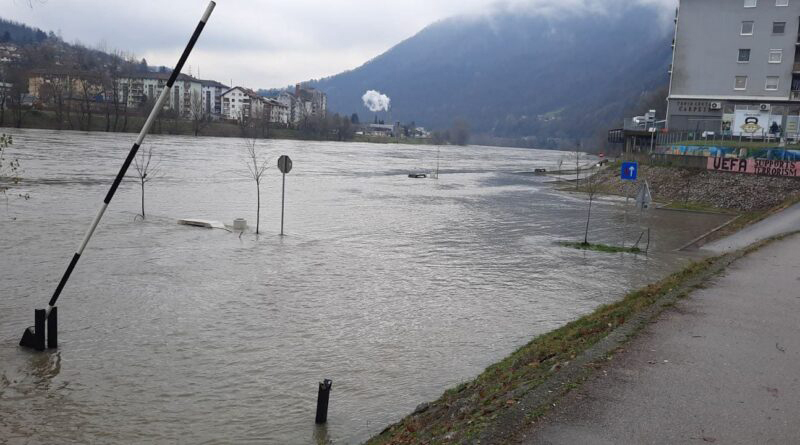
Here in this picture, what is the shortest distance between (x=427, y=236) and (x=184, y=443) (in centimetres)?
1930

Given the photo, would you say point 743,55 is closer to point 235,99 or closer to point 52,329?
point 52,329

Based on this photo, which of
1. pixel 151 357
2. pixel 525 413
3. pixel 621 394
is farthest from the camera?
pixel 151 357

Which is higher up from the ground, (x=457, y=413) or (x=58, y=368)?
(x=457, y=413)

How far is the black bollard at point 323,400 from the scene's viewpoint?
8.30 m

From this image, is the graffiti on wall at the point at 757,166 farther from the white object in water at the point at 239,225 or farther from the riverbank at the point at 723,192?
the white object in water at the point at 239,225

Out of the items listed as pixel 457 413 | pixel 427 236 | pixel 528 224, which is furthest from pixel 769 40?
pixel 457 413

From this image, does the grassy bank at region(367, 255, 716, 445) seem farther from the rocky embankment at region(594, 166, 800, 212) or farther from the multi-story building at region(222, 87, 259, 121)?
the multi-story building at region(222, 87, 259, 121)

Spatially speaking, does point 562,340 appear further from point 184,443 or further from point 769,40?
point 769,40

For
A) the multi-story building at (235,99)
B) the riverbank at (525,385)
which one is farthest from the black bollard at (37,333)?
the multi-story building at (235,99)

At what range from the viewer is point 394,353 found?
1156 cm

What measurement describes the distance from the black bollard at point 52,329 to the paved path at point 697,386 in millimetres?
8438

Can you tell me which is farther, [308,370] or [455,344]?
[455,344]

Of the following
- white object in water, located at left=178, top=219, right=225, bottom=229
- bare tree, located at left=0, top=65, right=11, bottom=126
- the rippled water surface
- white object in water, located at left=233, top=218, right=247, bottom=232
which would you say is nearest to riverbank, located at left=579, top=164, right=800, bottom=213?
the rippled water surface

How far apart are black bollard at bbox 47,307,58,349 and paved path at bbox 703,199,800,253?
67.5ft
